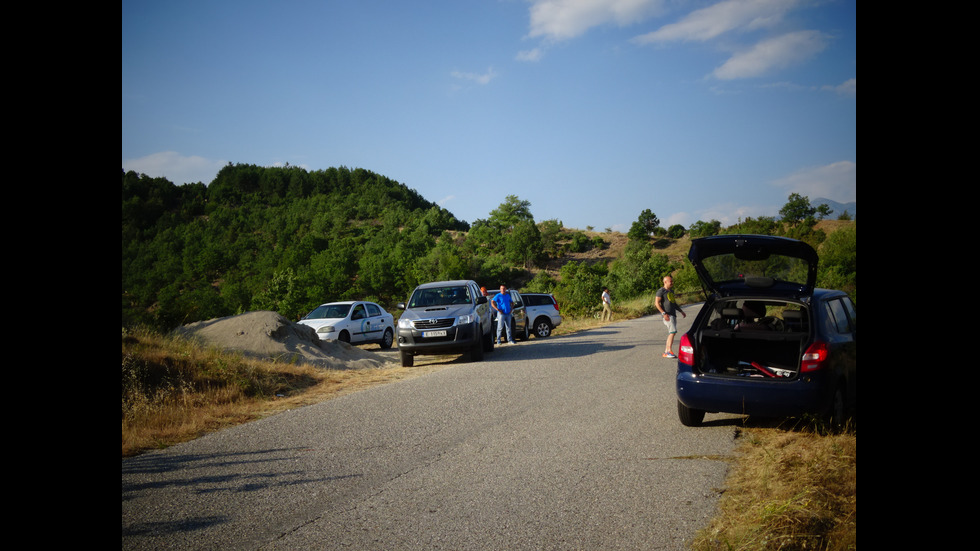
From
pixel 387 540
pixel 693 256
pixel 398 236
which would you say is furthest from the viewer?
pixel 398 236

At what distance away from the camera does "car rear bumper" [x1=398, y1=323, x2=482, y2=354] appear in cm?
1364


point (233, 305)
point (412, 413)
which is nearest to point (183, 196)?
point (233, 305)

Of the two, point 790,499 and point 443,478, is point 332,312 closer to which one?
point 443,478

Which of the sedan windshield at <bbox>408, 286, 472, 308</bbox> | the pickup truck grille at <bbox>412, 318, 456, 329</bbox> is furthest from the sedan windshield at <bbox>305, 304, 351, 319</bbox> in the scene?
the pickup truck grille at <bbox>412, 318, 456, 329</bbox>

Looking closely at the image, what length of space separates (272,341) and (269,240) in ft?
365

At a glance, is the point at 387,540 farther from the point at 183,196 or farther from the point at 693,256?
the point at 183,196

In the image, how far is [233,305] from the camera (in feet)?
264

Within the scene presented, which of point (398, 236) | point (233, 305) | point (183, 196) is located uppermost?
point (183, 196)

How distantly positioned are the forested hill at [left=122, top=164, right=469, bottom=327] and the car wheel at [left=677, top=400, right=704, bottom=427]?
5823 centimetres

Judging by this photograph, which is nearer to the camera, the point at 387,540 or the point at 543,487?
the point at 387,540

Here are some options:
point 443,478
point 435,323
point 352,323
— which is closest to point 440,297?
point 435,323

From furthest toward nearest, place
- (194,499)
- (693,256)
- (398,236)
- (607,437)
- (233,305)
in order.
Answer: (398,236)
(233,305)
(693,256)
(607,437)
(194,499)

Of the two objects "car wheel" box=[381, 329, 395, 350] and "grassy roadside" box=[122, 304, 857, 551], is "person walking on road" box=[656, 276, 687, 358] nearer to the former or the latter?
"grassy roadside" box=[122, 304, 857, 551]

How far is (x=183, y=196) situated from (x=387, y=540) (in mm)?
145891
